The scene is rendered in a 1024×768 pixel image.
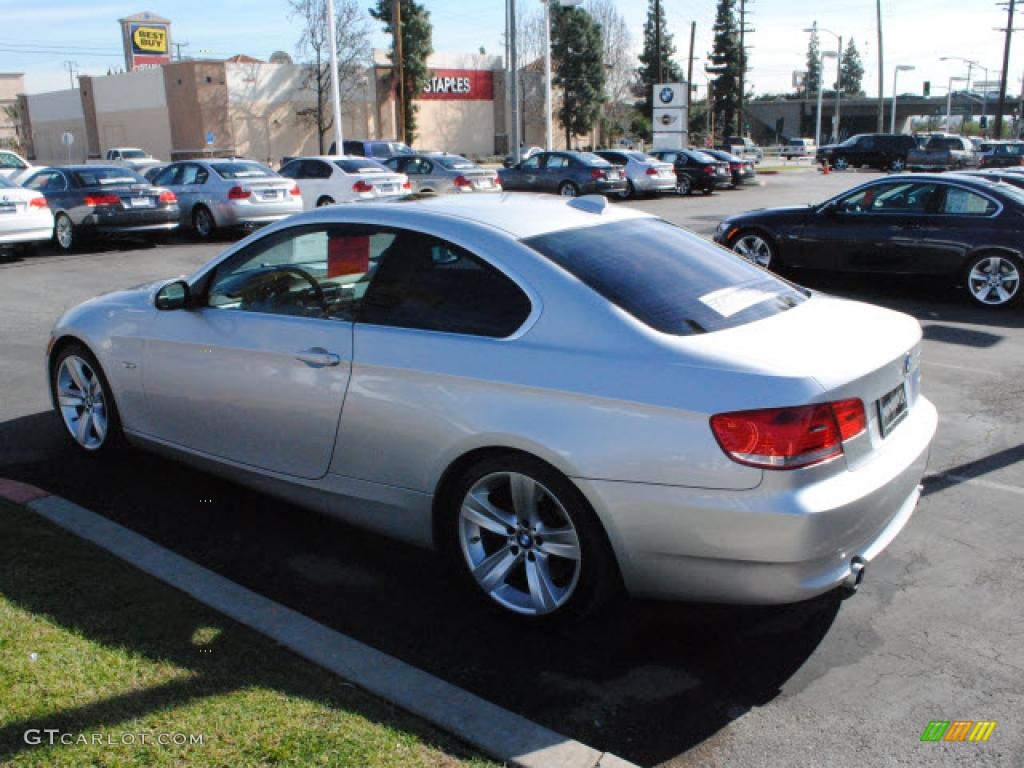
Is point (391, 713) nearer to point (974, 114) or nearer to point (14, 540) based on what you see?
point (14, 540)

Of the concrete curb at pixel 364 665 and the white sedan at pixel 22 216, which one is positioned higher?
the white sedan at pixel 22 216

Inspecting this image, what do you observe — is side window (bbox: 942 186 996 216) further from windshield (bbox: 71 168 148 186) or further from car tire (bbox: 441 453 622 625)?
windshield (bbox: 71 168 148 186)

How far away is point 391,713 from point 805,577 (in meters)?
1.49

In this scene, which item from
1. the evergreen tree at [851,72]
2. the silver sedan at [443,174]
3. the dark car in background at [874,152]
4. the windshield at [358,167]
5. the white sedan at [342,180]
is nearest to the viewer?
the white sedan at [342,180]

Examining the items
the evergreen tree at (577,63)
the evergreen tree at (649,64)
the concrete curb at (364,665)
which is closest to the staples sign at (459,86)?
the evergreen tree at (577,63)

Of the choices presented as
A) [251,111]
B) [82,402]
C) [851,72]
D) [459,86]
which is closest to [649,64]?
[459,86]

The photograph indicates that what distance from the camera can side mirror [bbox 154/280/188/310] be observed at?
4.89 m

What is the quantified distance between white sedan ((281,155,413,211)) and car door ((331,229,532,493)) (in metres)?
16.4

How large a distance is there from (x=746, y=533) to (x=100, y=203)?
16160 millimetres

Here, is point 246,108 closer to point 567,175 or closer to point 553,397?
point 567,175

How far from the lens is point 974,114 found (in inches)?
5246

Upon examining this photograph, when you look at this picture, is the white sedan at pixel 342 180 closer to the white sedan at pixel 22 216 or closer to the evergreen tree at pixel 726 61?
the white sedan at pixel 22 216

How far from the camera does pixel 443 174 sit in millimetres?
24594

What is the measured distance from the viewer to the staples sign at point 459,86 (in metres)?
61.4
